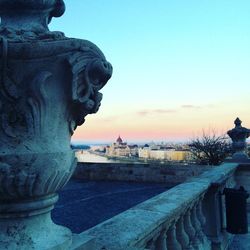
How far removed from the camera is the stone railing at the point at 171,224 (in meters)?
2.30

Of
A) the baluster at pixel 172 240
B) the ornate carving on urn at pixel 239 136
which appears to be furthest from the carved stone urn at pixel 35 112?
the ornate carving on urn at pixel 239 136

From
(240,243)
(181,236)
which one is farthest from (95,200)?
(181,236)

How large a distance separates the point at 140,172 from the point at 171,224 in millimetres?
9140

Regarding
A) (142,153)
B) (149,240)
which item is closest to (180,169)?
(149,240)

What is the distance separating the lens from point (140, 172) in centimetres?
1226

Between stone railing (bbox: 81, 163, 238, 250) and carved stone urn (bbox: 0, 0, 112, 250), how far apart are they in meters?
0.50

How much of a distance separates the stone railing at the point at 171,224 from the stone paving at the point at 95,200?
2394 millimetres

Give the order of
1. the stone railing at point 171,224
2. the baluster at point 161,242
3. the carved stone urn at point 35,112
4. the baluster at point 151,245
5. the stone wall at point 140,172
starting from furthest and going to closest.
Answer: the stone wall at point 140,172 < the baluster at point 161,242 < the baluster at point 151,245 < the stone railing at point 171,224 < the carved stone urn at point 35,112

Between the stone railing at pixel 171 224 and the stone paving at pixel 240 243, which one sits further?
the stone paving at pixel 240 243

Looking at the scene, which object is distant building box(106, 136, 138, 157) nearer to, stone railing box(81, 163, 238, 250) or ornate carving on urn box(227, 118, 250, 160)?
ornate carving on urn box(227, 118, 250, 160)

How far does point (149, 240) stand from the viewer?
8.52 ft

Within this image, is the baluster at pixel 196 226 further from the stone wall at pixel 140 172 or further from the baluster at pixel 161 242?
the stone wall at pixel 140 172

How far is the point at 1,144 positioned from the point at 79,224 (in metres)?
5.63

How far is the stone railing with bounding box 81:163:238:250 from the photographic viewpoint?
2305 mm
